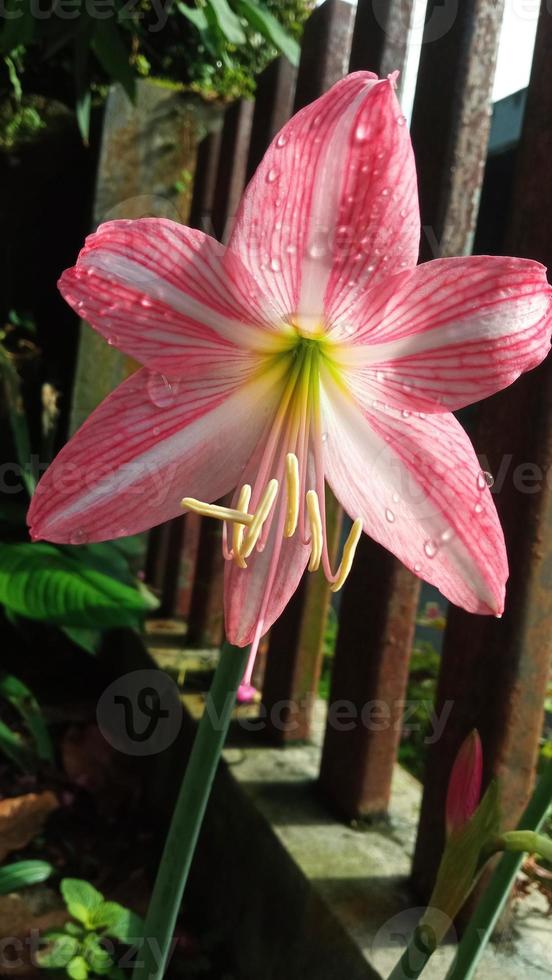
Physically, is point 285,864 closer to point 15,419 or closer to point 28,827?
→ point 28,827

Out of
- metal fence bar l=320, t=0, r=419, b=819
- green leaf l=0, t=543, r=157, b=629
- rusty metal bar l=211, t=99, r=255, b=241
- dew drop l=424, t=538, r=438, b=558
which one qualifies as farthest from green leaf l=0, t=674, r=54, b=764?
dew drop l=424, t=538, r=438, b=558

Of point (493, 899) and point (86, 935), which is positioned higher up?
point (493, 899)

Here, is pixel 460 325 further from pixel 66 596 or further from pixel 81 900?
pixel 66 596

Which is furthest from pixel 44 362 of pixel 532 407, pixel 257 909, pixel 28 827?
pixel 532 407

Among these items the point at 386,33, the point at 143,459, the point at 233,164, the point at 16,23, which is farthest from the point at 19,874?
the point at 233,164

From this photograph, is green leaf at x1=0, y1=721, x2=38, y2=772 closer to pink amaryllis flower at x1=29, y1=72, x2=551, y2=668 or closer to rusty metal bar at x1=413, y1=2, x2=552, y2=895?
rusty metal bar at x1=413, y1=2, x2=552, y2=895

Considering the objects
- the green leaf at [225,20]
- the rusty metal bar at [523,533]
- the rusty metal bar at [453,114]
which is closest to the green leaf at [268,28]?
the green leaf at [225,20]
